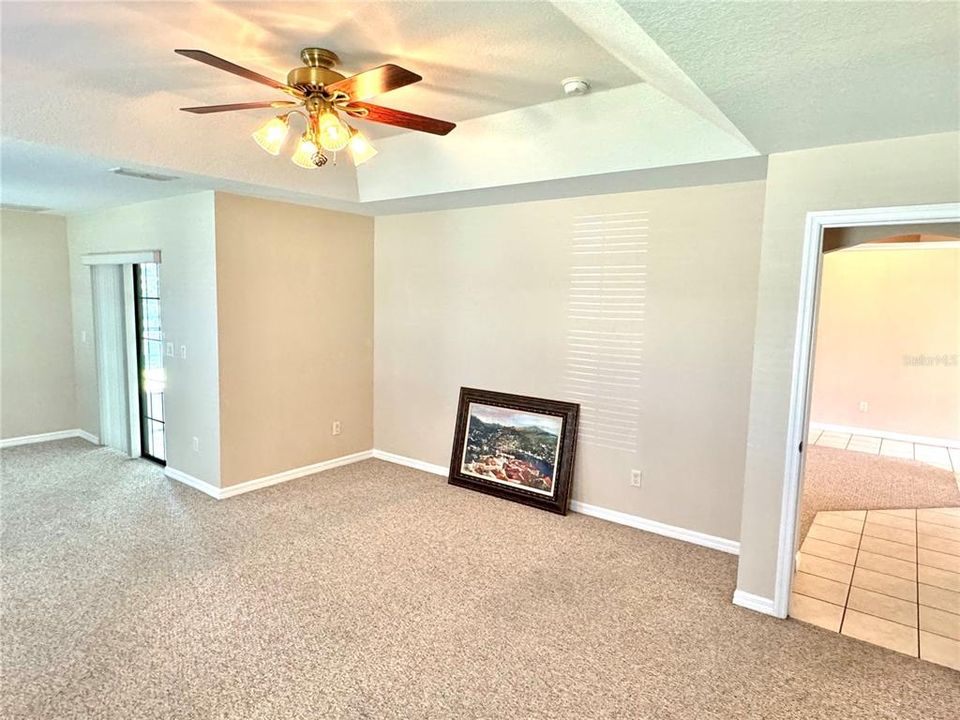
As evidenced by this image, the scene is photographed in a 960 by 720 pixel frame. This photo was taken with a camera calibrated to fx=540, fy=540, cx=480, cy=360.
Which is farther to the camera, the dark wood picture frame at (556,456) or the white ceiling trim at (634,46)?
the dark wood picture frame at (556,456)

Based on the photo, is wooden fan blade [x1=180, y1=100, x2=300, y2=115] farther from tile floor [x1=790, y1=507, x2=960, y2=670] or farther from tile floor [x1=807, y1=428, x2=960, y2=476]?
tile floor [x1=807, y1=428, x2=960, y2=476]

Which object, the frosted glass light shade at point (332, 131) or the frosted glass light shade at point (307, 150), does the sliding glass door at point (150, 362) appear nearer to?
the frosted glass light shade at point (307, 150)

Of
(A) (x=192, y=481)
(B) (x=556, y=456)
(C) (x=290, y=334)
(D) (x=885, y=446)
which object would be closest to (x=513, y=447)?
(B) (x=556, y=456)

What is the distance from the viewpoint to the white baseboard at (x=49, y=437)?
17.8ft

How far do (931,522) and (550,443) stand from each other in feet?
9.63

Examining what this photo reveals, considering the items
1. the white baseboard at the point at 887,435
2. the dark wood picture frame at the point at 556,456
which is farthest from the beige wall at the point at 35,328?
the white baseboard at the point at 887,435

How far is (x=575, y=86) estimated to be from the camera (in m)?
2.66

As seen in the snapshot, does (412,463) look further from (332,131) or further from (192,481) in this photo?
(332,131)

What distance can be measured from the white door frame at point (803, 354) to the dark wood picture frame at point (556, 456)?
5.06ft

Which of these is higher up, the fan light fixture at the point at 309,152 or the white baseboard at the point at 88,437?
the fan light fixture at the point at 309,152

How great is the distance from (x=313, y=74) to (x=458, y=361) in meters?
2.77

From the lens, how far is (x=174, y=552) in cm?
328

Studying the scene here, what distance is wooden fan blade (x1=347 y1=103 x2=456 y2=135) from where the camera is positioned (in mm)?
2268

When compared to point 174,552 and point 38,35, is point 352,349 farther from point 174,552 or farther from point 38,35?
point 38,35
